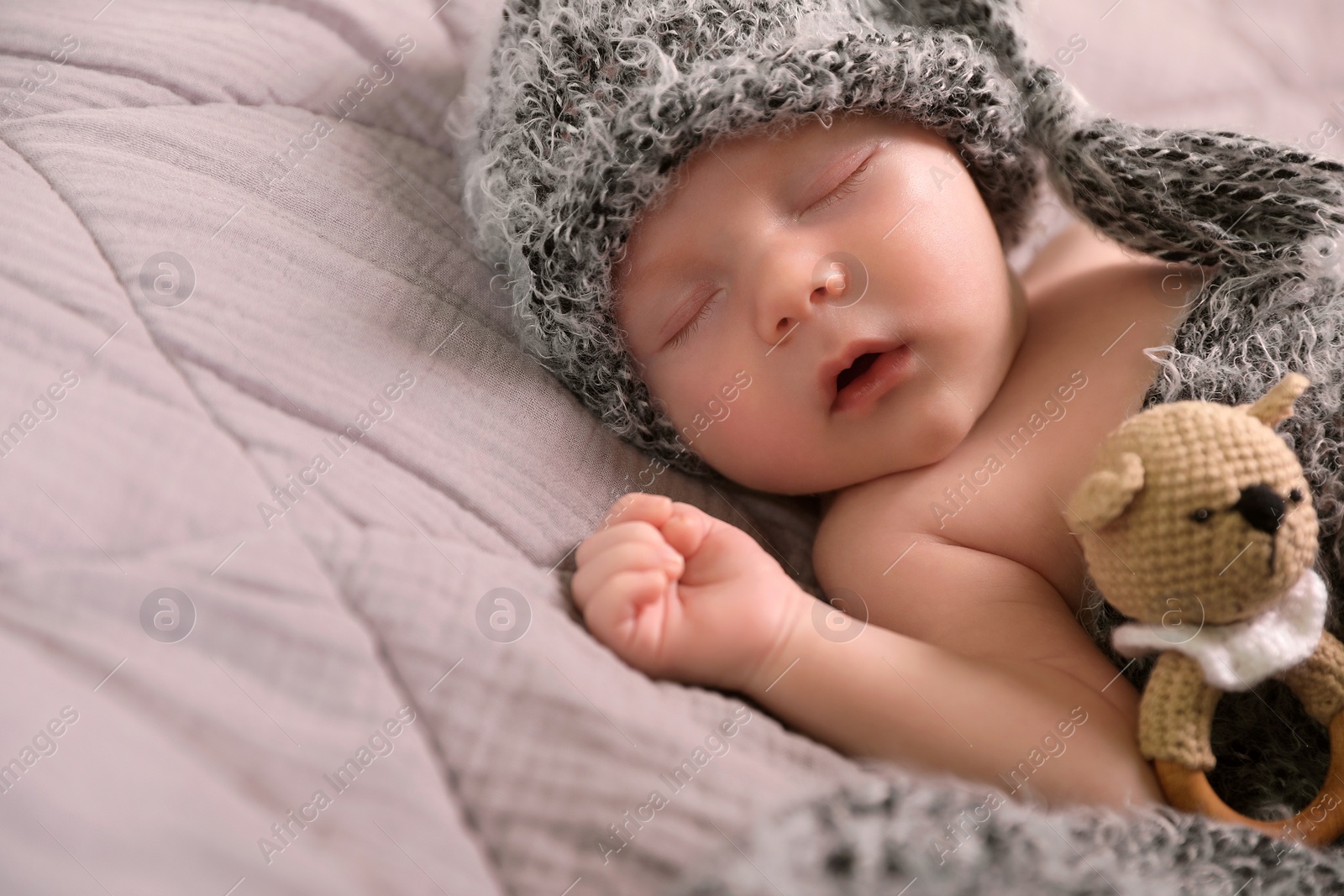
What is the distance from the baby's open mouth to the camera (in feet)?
3.52

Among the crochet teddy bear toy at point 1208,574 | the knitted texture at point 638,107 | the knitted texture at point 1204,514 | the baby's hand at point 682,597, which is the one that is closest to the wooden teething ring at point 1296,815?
the crochet teddy bear toy at point 1208,574

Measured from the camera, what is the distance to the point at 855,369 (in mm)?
1083

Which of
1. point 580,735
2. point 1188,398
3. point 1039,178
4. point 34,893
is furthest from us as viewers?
point 1039,178

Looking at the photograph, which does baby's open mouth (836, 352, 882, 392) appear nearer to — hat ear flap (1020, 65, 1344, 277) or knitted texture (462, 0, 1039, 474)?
knitted texture (462, 0, 1039, 474)

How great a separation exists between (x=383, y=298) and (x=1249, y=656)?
905 millimetres

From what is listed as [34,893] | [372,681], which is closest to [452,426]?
[372,681]

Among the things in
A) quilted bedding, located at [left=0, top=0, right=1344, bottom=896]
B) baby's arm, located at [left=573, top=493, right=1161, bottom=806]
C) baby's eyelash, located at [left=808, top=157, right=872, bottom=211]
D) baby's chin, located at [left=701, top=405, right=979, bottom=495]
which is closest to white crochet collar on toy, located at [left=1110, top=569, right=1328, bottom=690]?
baby's arm, located at [left=573, top=493, right=1161, bottom=806]

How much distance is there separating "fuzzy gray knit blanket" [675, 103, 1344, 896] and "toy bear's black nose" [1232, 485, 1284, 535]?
Result: 24 centimetres

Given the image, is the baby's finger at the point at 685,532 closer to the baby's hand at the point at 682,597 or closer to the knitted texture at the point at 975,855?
the baby's hand at the point at 682,597

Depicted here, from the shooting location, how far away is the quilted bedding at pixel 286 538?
682 mm

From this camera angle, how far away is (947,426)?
3.49 feet

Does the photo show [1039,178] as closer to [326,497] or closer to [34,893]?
[326,497]

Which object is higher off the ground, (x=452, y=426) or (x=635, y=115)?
(x=635, y=115)

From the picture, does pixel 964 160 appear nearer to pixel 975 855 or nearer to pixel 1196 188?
pixel 1196 188
